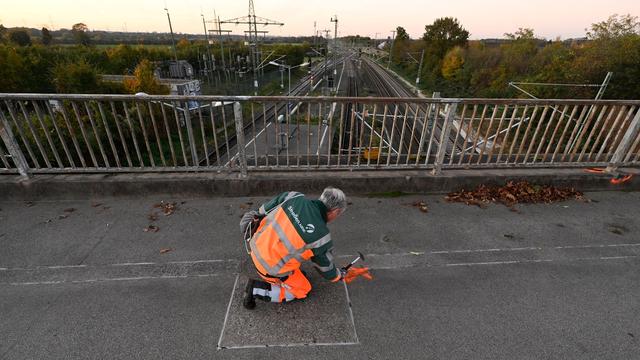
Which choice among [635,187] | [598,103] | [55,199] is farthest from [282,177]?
[635,187]

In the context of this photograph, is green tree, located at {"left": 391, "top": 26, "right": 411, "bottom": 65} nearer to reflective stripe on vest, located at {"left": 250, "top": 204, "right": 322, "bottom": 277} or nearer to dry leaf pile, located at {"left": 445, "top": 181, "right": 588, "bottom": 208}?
dry leaf pile, located at {"left": 445, "top": 181, "right": 588, "bottom": 208}

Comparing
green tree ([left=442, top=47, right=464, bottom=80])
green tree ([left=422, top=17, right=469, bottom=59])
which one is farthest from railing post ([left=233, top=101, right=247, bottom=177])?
green tree ([left=422, top=17, right=469, bottom=59])

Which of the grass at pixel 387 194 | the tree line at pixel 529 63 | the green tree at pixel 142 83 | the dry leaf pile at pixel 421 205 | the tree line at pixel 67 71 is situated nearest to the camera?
the dry leaf pile at pixel 421 205

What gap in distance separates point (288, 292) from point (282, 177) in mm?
1870

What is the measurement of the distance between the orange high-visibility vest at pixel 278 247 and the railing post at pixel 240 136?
5.48 feet

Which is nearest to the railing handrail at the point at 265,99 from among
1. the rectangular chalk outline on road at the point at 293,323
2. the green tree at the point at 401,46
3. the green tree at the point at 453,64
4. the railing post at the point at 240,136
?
the railing post at the point at 240,136

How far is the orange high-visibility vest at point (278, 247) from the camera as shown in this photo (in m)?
2.12

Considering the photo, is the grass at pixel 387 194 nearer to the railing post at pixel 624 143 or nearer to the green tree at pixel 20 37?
the railing post at pixel 624 143

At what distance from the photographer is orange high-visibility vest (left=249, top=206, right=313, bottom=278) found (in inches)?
83.6

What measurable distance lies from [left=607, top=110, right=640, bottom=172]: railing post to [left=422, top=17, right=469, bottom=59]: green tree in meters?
54.4

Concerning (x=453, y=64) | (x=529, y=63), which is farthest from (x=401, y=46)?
(x=529, y=63)

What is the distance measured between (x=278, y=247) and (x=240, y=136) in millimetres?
1958

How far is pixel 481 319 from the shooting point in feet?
8.04

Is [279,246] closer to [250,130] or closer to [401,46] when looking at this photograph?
[250,130]
